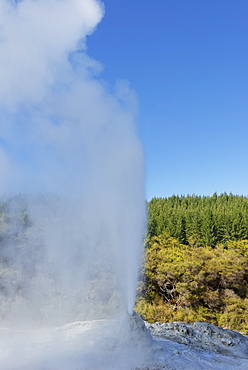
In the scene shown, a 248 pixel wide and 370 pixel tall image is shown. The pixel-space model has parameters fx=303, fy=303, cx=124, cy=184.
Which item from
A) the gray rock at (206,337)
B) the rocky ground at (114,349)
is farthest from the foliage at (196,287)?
the rocky ground at (114,349)

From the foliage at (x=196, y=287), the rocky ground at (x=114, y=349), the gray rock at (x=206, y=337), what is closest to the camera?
the rocky ground at (x=114, y=349)

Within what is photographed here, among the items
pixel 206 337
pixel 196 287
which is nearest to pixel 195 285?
pixel 196 287

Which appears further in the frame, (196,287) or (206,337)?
(196,287)

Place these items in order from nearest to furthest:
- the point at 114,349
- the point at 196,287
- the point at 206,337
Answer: the point at 114,349 → the point at 206,337 → the point at 196,287

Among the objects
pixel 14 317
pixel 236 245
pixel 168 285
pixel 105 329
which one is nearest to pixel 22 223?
pixel 14 317

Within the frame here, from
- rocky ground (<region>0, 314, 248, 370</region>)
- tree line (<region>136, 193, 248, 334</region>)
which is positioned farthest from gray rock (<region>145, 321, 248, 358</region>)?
tree line (<region>136, 193, 248, 334</region>)

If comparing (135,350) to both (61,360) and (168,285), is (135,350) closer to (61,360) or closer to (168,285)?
(61,360)

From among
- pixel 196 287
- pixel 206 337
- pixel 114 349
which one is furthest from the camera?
pixel 196 287

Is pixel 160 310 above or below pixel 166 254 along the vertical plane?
below

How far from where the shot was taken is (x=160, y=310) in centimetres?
1662

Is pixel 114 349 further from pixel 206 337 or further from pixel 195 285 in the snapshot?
pixel 195 285

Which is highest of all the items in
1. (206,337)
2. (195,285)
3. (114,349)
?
(114,349)

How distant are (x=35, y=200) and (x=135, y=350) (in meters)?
7.36

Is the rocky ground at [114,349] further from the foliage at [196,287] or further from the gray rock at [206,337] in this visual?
the foliage at [196,287]
